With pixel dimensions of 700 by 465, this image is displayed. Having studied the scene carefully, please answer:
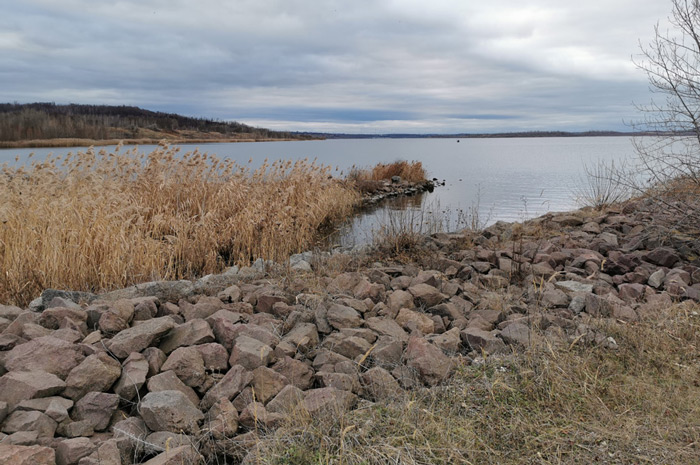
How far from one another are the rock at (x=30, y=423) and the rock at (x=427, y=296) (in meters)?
3.08

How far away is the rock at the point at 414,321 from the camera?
407 centimetres

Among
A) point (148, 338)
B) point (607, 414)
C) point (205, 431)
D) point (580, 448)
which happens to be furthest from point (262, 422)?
point (607, 414)

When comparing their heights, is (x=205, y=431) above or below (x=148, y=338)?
below

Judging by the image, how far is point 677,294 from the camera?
15.7 ft

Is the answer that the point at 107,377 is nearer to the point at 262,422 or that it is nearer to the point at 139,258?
the point at 262,422

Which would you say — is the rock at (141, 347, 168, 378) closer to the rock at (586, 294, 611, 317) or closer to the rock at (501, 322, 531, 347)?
the rock at (501, 322, 531, 347)

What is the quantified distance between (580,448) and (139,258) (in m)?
5.12

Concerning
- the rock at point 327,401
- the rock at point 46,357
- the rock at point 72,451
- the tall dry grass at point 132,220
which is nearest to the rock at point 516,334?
the rock at point 327,401

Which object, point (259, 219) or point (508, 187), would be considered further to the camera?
point (508, 187)

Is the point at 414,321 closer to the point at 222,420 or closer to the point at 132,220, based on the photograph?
the point at 222,420

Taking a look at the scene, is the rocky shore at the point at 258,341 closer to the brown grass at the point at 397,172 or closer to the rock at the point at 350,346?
the rock at the point at 350,346

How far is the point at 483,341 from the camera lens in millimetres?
3736

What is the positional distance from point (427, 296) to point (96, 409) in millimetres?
2924

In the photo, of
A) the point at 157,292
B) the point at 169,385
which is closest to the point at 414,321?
the point at 169,385
